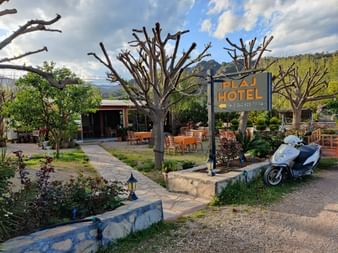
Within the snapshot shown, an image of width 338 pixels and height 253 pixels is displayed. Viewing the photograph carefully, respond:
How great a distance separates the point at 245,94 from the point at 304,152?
80.6 inches

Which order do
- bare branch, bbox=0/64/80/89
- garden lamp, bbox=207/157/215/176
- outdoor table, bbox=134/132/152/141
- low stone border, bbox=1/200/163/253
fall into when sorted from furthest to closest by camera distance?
outdoor table, bbox=134/132/152/141, garden lamp, bbox=207/157/215/176, bare branch, bbox=0/64/80/89, low stone border, bbox=1/200/163/253

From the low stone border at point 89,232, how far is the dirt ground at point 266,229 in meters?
0.45

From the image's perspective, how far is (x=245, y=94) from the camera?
6.28m

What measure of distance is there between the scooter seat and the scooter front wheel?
2.00 feet

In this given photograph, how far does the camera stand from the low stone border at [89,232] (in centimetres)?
257

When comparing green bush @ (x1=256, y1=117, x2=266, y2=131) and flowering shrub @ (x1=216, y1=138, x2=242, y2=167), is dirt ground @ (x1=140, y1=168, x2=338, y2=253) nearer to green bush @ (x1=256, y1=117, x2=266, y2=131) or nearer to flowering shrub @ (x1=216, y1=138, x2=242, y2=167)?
flowering shrub @ (x1=216, y1=138, x2=242, y2=167)

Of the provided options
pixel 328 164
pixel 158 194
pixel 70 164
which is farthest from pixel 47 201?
pixel 328 164

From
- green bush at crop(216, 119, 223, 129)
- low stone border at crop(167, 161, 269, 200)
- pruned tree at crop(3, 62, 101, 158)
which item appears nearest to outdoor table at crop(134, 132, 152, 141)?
pruned tree at crop(3, 62, 101, 158)

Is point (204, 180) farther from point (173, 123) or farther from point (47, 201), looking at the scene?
point (173, 123)

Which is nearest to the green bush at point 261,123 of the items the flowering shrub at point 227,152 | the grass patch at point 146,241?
the flowering shrub at point 227,152

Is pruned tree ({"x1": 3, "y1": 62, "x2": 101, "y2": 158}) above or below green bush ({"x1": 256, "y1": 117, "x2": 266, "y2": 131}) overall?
above

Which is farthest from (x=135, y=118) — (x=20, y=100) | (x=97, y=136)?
(x=20, y=100)

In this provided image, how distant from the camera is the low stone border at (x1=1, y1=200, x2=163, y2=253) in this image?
8.43 feet

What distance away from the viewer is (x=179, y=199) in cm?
526
